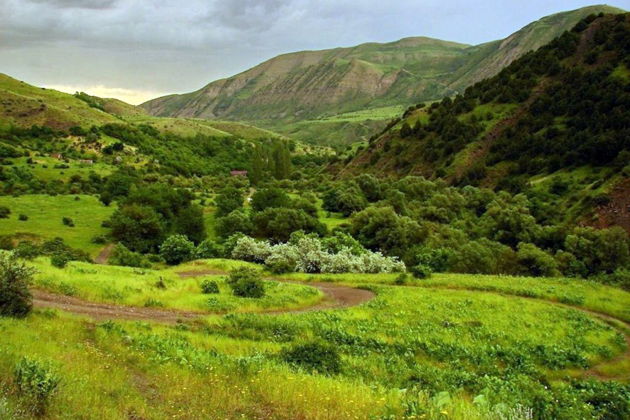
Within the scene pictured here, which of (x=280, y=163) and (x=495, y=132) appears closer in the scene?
(x=495, y=132)

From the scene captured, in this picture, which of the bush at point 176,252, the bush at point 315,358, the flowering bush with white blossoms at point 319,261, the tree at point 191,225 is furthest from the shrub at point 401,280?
the tree at point 191,225

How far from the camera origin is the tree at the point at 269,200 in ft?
250

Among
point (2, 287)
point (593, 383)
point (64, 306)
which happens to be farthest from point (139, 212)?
point (593, 383)

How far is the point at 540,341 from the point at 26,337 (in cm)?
2359

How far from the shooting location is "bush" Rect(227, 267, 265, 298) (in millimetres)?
29750

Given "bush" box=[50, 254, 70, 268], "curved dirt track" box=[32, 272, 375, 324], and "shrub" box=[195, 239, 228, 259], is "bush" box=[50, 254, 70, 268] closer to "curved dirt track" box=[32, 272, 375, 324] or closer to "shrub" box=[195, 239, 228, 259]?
"curved dirt track" box=[32, 272, 375, 324]

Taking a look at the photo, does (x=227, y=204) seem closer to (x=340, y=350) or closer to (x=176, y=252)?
(x=176, y=252)

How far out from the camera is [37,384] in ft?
28.8

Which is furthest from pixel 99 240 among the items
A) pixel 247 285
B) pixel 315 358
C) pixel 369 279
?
pixel 315 358

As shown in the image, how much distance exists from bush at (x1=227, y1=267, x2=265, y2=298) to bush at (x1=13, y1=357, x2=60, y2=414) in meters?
20.5

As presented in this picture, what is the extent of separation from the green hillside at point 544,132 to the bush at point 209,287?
54995 millimetres

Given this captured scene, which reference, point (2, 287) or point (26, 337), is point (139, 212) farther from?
point (26, 337)

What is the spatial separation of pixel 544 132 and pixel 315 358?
97.1 m

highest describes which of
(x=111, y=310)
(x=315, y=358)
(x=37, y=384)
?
(x=37, y=384)
